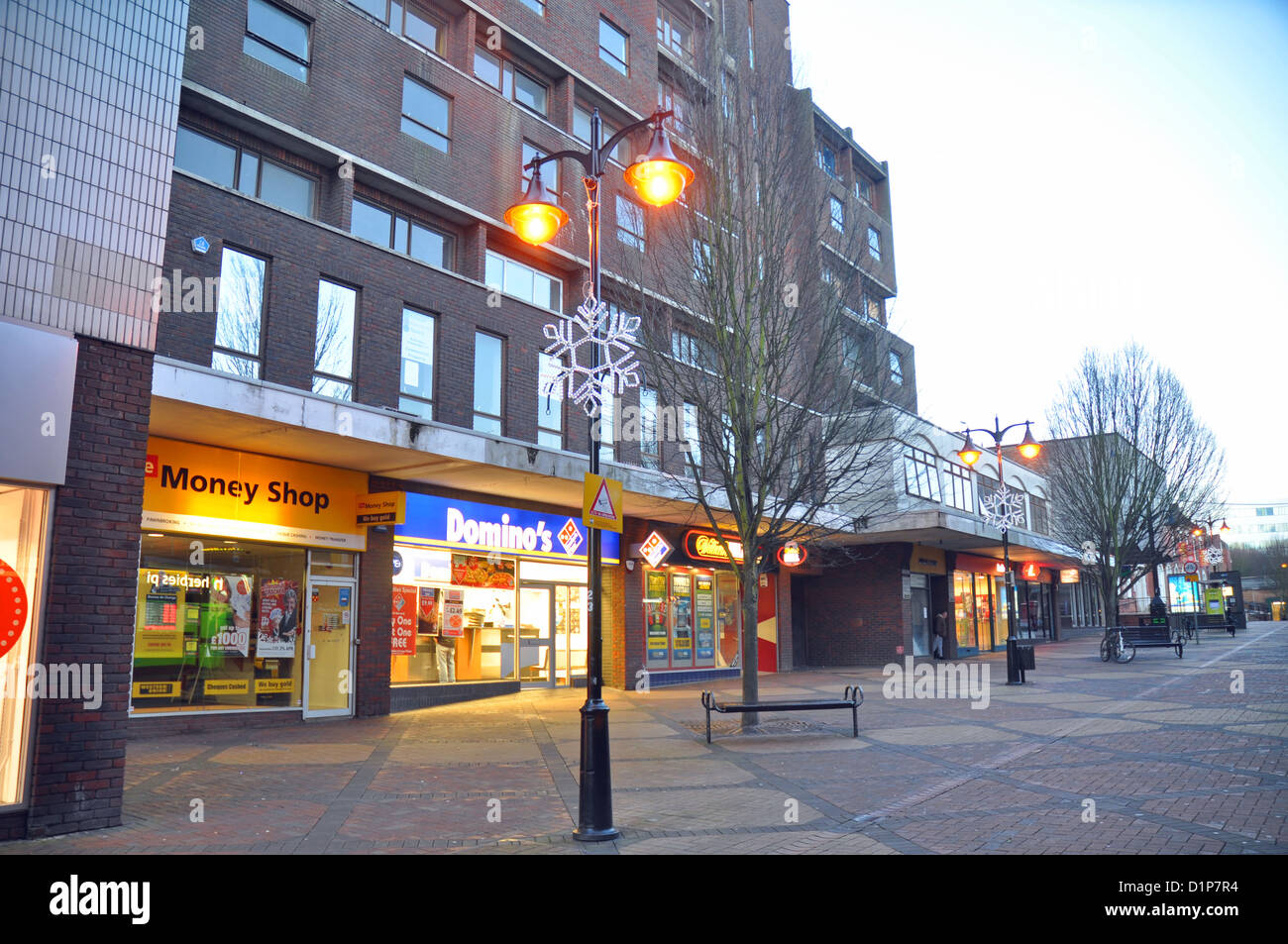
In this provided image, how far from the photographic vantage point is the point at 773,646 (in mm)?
26906

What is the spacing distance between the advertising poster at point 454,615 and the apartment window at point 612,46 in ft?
44.2

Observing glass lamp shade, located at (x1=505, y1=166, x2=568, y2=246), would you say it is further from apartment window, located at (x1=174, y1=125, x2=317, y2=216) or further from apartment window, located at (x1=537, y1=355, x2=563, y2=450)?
apartment window, located at (x1=537, y1=355, x2=563, y2=450)

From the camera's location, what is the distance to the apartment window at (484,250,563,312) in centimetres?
1845

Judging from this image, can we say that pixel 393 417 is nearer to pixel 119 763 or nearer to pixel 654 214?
pixel 654 214

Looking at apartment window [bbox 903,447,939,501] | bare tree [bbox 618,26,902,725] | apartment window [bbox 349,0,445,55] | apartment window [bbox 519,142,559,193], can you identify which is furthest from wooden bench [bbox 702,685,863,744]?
apartment window [bbox 903,447,939,501]

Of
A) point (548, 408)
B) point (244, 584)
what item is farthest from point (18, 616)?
point (548, 408)

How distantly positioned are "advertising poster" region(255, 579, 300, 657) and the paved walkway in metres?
1.33

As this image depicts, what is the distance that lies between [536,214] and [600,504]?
294 centimetres

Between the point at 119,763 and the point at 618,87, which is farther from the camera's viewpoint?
the point at 618,87

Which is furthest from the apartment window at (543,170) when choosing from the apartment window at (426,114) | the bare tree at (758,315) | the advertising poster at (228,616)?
the advertising poster at (228,616)

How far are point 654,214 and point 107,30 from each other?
29.1ft

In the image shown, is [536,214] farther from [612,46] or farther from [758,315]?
[612,46]

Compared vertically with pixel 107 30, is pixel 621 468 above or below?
below

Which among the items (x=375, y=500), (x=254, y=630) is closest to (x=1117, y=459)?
(x=375, y=500)
